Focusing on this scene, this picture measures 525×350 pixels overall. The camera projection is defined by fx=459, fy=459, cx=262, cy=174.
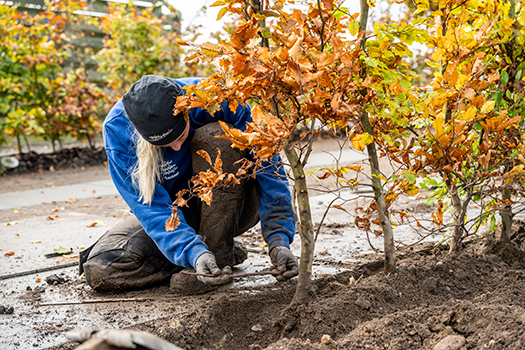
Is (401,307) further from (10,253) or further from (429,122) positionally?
(10,253)

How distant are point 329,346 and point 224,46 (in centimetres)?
108

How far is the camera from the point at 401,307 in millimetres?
1910

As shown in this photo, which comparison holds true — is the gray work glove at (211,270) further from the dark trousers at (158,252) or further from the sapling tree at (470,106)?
the sapling tree at (470,106)

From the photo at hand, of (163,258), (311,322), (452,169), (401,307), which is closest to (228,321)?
(311,322)

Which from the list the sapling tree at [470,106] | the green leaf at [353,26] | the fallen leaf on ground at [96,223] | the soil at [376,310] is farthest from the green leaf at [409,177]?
the fallen leaf on ground at [96,223]

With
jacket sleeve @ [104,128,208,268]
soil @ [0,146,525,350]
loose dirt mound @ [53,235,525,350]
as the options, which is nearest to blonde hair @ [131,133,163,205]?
jacket sleeve @ [104,128,208,268]

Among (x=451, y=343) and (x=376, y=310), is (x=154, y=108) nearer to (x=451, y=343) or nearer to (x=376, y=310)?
(x=376, y=310)

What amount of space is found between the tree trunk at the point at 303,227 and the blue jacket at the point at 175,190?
413mm

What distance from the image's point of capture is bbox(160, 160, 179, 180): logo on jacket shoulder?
261 cm

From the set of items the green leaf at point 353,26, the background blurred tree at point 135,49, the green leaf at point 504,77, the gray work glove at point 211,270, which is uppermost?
the background blurred tree at point 135,49

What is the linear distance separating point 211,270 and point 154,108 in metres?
0.82

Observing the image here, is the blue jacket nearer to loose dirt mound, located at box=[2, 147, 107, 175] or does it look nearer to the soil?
the soil

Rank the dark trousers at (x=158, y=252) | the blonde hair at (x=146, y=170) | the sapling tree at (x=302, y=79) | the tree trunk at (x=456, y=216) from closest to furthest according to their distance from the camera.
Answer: the sapling tree at (x=302, y=79)
the tree trunk at (x=456, y=216)
the blonde hair at (x=146, y=170)
the dark trousers at (x=158, y=252)

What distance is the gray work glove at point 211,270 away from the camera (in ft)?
6.68
